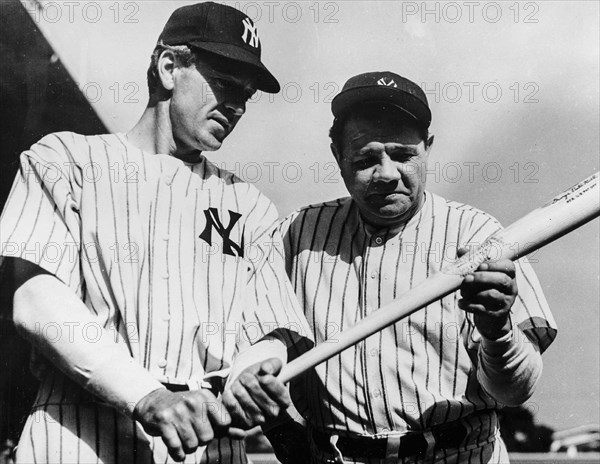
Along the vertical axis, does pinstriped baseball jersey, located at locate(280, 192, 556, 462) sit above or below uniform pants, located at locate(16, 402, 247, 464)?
above

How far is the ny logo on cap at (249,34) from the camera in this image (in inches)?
85.3

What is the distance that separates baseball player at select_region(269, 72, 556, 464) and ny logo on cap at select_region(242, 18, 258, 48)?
31 centimetres

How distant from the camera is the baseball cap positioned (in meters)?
2.12

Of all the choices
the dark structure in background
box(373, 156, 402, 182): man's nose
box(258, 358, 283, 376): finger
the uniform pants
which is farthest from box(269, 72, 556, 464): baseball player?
the dark structure in background

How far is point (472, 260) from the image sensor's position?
72.7 inches

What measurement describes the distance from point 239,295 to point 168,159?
0.42 metres

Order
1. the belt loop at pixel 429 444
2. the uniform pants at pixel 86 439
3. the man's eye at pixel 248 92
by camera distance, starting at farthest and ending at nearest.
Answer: the man's eye at pixel 248 92 < the belt loop at pixel 429 444 < the uniform pants at pixel 86 439

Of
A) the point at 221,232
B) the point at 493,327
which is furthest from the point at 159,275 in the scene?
the point at 493,327

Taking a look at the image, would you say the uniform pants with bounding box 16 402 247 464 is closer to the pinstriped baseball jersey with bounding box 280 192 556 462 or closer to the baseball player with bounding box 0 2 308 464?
the baseball player with bounding box 0 2 308 464

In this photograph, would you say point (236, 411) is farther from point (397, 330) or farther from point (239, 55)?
point (239, 55)

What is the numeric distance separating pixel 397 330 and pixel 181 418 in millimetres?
730

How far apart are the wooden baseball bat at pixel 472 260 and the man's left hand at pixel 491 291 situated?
3cm

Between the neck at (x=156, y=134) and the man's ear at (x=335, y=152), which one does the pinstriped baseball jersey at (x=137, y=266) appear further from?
the man's ear at (x=335, y=152)

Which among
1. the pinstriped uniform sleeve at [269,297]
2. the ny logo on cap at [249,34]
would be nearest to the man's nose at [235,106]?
the ny logo on cap at [249,34]
